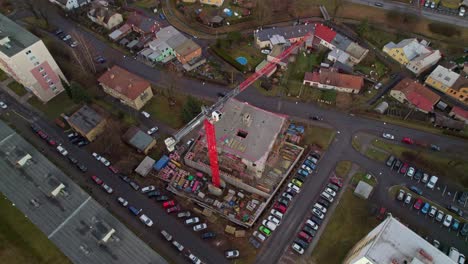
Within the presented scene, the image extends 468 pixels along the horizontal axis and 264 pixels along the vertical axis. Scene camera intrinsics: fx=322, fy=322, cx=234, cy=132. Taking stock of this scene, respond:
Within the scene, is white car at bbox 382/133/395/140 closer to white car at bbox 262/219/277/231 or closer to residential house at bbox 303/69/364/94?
residential house at bbox 303/69/364/94

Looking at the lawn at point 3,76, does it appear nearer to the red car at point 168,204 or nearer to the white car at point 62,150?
the white car at point 62,150

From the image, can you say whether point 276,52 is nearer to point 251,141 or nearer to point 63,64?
point 251,141

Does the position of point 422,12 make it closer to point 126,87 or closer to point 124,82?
point 126,87

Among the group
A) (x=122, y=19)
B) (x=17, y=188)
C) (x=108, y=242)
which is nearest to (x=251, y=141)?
(x=108, y=242)

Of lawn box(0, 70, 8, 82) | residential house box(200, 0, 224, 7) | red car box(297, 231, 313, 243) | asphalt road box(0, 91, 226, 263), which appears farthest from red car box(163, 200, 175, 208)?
residential house box(200, 0, 224, 7)

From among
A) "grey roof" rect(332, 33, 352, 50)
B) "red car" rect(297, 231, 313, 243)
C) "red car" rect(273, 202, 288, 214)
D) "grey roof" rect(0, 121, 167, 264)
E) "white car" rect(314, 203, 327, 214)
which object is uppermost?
"grey roof" rect(332, 33, 352, 50)
